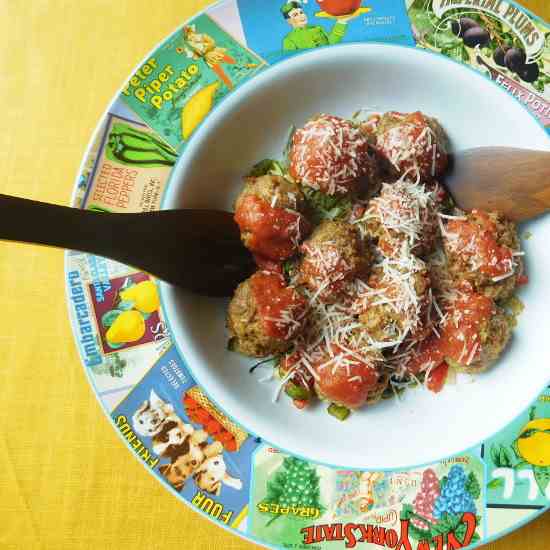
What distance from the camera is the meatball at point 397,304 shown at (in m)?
2.24

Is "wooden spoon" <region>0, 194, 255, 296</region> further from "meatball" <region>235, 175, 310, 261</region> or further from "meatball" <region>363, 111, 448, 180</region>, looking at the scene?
"meatball" <region>363, 111, 448, 180</region>

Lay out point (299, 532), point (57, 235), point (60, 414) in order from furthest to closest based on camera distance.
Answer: point (60, 414), point (299, 532), point (57, 235)

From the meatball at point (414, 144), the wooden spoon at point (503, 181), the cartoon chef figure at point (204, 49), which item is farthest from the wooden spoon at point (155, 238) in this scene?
the wooden spoon at point (503, 181)

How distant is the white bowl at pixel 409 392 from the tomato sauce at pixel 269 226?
321mm

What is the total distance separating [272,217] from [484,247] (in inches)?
38.0

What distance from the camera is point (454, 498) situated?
7.11ft

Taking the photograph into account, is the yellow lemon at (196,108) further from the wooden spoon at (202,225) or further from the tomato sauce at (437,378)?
the tomato sauce at (437,378)

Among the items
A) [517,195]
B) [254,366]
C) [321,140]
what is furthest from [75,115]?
[517,195]

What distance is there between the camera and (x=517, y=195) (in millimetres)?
2426

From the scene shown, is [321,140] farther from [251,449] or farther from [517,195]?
[251,449]

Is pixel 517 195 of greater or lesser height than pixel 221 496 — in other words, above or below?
above

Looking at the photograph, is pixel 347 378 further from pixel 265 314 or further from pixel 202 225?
pixel 202 225

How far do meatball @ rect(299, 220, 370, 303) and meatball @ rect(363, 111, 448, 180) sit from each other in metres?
0.41

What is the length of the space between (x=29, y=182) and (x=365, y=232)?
1.96 m
